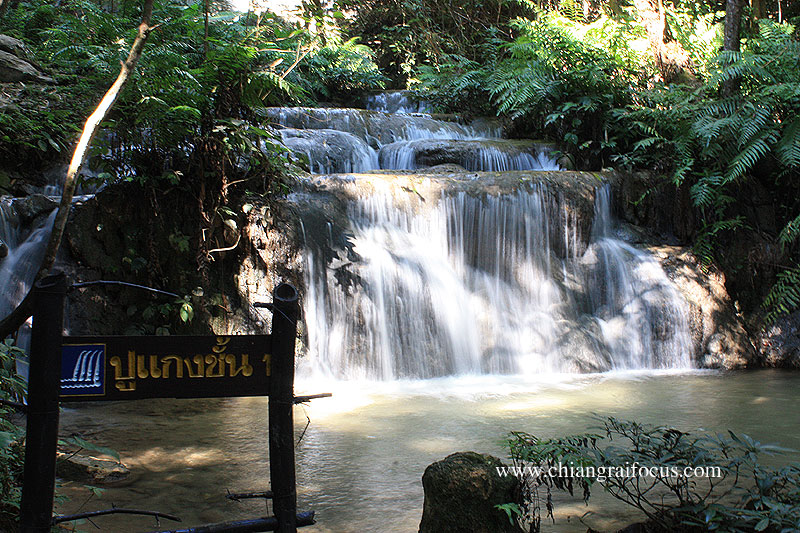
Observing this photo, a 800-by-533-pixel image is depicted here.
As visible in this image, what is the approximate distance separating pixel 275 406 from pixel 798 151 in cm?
832

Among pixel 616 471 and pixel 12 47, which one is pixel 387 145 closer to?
pixel 12 47

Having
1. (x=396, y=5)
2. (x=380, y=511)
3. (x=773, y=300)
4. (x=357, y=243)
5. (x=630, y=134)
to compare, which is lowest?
(x=380, y=511)

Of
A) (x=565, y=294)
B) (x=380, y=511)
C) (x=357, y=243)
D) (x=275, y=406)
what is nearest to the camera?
(x=275, y=406)

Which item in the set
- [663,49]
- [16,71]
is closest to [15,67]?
[16,71]

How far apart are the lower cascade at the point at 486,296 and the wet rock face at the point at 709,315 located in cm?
16

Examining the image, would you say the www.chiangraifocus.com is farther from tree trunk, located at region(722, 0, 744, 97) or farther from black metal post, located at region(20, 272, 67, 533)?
tree trunk, located at region(722, 0, 744, 97)

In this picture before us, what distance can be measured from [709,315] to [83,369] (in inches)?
309

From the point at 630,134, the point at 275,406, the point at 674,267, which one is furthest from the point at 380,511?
the point at 630,134

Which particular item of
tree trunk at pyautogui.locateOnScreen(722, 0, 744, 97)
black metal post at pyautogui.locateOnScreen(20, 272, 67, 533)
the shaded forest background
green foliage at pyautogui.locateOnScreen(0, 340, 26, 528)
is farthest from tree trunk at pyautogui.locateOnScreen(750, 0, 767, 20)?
black metal post at pyautogui.locateOnScreen(20, 272, 67, 533)

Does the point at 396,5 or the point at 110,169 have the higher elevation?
the point at 396,5

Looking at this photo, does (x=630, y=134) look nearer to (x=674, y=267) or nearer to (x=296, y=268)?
(x=674, y=267)

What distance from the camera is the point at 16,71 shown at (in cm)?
872

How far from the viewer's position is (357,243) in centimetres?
723

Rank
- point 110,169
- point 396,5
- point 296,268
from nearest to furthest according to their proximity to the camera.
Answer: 1. point 110,169
2. point 296,268
3. point 396,5
